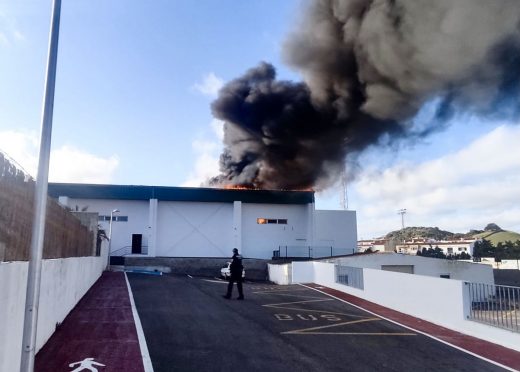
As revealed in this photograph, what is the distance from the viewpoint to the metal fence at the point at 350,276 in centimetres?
1602

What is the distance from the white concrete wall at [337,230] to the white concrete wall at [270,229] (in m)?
1.23

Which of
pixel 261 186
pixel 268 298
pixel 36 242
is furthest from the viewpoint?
pixel 261 186

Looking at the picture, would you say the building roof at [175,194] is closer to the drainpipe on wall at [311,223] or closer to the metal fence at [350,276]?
the drainpipe on wall at [311,223]

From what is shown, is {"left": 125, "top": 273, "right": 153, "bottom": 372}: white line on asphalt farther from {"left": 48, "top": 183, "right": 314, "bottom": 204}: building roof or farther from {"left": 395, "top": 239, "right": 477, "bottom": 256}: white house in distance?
{"left": 395, "top": 239, "right": 477, "bottom": 256}: white house in distance

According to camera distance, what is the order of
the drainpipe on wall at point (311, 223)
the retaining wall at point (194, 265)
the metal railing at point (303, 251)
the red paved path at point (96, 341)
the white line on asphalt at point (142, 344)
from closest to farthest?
the white line on asphalt at point (142, 344) → the red paved path at point (96, 341) → the retaining wall at point (194, 265) → the metal railing at point (303, 251) → the drainpipe on wall at point (311, 223)

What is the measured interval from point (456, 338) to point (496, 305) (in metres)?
1.06

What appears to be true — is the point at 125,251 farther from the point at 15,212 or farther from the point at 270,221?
the point at 15,212

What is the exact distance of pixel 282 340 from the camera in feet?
27.8

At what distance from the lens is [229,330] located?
364 inches

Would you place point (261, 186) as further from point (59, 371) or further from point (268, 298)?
point (59, 371)

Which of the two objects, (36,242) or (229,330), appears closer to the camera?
(36,242)

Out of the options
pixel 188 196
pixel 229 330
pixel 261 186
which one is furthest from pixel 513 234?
pixel 229 330

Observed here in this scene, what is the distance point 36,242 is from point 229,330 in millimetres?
5355

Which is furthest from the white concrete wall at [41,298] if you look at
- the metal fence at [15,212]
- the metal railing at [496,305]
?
the metal railing at [496,305]
